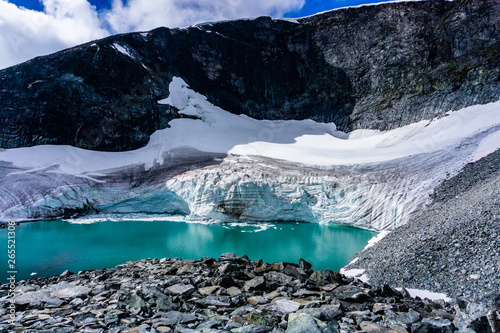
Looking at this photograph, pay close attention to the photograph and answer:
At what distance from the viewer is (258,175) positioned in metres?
20.0

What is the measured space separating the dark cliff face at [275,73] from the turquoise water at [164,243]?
11.3 meters

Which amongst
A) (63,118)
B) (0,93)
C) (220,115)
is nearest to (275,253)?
(220,115)

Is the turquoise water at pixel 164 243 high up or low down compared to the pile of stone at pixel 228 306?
down

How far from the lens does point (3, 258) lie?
11633 mm

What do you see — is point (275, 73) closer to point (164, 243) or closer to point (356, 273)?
point (164, 243)

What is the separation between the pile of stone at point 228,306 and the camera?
369 centimetres

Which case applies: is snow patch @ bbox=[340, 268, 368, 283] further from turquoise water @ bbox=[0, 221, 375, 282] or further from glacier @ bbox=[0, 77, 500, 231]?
glacier @ bbox=[0, 77, 500, 231]

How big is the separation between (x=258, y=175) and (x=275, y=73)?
17470 mm

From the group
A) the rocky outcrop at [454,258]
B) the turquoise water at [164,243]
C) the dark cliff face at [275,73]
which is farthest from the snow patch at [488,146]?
the rocky outcrop at [454,258]

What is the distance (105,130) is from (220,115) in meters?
10.3

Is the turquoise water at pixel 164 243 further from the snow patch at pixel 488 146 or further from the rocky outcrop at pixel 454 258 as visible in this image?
the snow patch at pixel 488 146

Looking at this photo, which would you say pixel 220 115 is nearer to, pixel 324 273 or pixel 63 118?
pixel 63 118

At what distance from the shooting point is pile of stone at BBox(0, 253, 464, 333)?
369 cm

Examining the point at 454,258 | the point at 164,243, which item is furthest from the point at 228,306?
the point at 164,243
